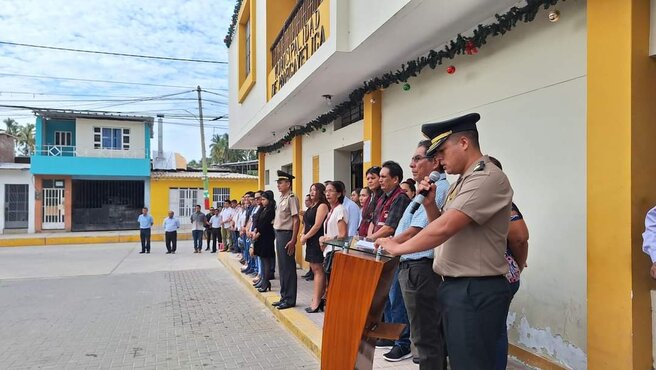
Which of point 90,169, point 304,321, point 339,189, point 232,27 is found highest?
point 232,27

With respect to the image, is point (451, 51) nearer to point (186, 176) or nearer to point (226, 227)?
point (226, 227)

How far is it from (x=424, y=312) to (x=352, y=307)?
0.96 m

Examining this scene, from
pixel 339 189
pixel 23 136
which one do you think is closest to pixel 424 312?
pixel 339 189

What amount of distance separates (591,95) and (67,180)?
25.6 metres

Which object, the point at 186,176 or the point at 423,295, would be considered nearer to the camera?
the point at 423,295

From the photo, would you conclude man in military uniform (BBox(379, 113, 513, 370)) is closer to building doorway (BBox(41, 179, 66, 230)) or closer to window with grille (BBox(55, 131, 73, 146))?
building doorway (BBox(41, 179, 66, 230))

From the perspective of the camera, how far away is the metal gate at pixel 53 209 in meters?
23.4

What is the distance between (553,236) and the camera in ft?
12.3

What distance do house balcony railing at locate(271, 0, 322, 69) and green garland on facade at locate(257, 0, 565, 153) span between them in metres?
1.32

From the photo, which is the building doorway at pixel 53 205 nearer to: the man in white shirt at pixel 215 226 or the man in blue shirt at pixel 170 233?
the man in blue shirt at pixel 170 233

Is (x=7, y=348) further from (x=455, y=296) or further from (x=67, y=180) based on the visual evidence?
(x=67, y=180)

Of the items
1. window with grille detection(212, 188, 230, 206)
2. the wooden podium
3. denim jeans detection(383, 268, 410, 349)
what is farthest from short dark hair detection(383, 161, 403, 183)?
window with grille detection(212, 188, 230, 206)

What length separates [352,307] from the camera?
8.70ft

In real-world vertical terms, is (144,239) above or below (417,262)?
below
